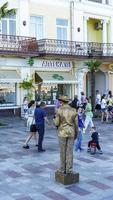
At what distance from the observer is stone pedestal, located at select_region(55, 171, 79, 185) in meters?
9.55

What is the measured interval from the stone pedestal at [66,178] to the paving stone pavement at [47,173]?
0.40 feet

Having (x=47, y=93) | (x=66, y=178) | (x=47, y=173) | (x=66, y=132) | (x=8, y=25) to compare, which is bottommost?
(x=47, y=173)

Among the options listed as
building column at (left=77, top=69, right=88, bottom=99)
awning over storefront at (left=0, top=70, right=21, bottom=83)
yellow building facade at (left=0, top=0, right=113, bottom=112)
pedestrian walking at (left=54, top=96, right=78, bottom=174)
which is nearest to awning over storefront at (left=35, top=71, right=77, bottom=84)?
yellow building facade at (left=0, top=0, right=113, bottom=112)

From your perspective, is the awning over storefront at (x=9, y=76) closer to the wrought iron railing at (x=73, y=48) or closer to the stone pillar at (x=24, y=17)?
the wrought iron railing at (x=73, y=48)

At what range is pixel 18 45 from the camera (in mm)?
26469

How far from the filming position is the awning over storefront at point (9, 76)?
1022 inches

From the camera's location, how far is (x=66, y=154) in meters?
9.62

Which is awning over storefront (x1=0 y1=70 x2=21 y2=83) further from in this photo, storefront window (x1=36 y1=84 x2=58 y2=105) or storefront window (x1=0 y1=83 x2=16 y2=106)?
storefront window (x1=36 y1=84 x2=58 y2=105)

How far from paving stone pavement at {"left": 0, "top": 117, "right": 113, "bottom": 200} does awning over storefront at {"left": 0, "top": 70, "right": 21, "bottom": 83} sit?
10143 millimetres

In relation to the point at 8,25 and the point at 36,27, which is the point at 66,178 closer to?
the point at 8,25

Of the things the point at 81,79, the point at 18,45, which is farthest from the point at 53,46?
the point at 81,79

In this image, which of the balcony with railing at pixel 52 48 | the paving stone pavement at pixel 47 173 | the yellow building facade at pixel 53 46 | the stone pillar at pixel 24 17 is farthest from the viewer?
the stone pillar at pixel 24 17

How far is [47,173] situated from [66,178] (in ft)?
4.17

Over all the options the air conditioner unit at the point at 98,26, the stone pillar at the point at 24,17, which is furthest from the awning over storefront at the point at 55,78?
the air conditioner unit at the point at 98,26
